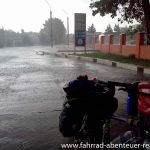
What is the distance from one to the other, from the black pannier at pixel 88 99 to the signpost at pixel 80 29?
2337 cm

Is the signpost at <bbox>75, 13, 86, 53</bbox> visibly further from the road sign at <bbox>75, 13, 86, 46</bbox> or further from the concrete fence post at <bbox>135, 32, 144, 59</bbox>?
the concrete fence post at <bbox>135, 32, 144, 59</bbox>

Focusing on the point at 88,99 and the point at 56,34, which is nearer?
the point at 88,99

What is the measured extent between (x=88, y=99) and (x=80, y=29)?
23.9m

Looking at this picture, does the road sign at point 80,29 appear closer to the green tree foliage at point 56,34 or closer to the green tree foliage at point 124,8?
the green tree foliage at point 124,8

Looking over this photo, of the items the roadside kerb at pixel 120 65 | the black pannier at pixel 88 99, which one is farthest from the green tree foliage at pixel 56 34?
the black pannier at pixel 88 99

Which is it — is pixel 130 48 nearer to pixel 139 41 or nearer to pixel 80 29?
pixel 139 41

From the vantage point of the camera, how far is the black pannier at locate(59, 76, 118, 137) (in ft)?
10.3

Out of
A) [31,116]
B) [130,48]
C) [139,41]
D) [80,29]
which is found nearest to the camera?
[31,116]

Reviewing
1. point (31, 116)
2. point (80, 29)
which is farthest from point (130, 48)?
A: point (31, 116)

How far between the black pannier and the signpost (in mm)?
23369

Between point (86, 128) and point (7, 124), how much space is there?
2.72 metres

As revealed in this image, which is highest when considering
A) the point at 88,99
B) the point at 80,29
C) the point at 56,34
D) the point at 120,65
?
the point at 80,29

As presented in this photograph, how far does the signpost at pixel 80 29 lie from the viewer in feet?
87.6

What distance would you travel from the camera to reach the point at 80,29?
2675 centimetres
